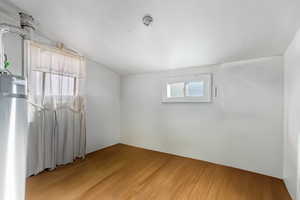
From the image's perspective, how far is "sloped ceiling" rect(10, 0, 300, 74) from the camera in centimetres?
111

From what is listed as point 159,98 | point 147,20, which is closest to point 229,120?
point 159,98

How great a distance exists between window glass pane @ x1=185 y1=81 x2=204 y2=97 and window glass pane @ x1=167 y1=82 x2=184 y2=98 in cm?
10

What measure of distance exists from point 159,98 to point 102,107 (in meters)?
1.15

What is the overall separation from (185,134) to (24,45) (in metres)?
2.54

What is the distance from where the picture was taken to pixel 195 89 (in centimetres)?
221

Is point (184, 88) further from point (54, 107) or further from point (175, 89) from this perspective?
point (54, 107)

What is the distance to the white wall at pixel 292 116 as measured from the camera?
1.18m

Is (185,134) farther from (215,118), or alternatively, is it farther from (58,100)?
(58,100)

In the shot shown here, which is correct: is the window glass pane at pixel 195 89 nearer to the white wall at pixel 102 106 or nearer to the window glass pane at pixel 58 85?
the white wall at pixel 102 106

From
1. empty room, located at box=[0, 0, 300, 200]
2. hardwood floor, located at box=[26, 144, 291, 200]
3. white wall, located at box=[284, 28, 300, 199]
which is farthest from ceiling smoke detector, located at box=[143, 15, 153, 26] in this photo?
hardwood floor, located at box=[26, 144, 291, 200]

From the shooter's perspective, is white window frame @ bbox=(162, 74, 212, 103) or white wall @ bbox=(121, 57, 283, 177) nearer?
white wall @ bbox=(121, 57, 283, 177)

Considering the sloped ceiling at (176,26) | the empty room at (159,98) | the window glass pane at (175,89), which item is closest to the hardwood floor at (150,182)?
the empty room at (159,98)

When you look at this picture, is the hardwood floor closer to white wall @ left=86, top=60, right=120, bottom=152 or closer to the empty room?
the empty room

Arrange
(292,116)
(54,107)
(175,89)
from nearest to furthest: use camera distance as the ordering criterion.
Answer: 1. (292,116)
2. (54,107)
3. (175,89)
